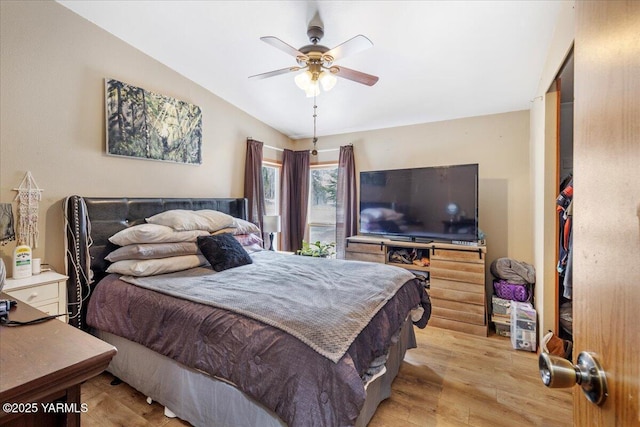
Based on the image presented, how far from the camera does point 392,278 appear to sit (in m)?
2.23

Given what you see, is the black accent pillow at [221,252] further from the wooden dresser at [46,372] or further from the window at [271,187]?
the window at [271,187]

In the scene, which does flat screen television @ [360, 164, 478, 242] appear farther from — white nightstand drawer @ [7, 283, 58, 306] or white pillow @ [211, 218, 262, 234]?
white nightstand drawer @ [7, 283, 58, 306]

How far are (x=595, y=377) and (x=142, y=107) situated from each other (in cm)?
357

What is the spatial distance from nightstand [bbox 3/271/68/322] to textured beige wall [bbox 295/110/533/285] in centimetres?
389

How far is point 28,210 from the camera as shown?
223 cm

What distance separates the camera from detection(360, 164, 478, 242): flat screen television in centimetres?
334

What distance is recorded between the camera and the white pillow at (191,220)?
272 centimetres

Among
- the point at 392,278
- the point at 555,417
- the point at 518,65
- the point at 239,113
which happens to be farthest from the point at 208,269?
the point at 518,65

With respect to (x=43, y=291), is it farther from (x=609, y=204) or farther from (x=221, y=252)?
(x=609, y=204)

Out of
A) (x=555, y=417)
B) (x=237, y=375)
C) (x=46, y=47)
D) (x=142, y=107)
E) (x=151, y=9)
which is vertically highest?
(x=151, y=9)

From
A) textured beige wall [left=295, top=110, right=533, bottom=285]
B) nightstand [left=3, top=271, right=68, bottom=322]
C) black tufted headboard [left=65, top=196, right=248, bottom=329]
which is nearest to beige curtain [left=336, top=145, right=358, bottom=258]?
textured beige wall [left=295, top=110, right=533, bottom=285]

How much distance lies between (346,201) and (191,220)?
7.56ft

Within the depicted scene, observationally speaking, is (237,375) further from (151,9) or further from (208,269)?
(151,9)

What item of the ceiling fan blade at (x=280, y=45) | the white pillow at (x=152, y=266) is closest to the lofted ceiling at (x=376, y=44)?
the ceiling fan blade at (x=280, y=45)
